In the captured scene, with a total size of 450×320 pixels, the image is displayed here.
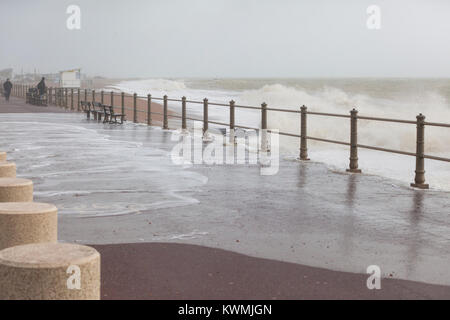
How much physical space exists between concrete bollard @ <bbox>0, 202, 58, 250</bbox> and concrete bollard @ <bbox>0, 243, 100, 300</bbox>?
3.83 feet

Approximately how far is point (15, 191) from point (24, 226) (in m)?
1.36

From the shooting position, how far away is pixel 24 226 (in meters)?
5.52

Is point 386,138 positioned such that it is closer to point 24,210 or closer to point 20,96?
point 24,210

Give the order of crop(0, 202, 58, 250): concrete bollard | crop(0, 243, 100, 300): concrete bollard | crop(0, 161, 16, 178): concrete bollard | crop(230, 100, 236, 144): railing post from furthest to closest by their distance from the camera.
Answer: crop(230, 100, 236, 144): railing post → crop(0, 161, 16, 178): concrete bollard → crop(0, 202, 58, 250): concrete bollard → crop(0, 243, 100, 300): concrete bollard

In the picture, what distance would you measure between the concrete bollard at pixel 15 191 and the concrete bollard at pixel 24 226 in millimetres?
1160

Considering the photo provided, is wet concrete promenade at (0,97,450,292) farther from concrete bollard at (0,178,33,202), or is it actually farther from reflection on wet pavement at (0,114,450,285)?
concrete bollard at (0,178,33,202)

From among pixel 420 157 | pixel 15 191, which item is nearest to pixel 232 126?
pixel 420 157

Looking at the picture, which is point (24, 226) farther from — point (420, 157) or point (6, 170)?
point (420, 157)

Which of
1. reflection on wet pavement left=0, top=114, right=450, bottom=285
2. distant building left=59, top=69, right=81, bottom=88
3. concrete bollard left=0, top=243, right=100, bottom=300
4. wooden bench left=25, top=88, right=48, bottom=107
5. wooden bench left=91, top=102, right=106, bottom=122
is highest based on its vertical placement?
distant building left=59, top=69, right=81, bottom=88

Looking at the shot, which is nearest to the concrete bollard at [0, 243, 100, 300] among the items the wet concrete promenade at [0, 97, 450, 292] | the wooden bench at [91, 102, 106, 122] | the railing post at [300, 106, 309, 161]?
the wet concrete promenade at [0, 97, 450, 292]

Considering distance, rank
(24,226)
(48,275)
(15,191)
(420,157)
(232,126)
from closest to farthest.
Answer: (48,275), (24,226), (15,191), (420,157), (232,126)

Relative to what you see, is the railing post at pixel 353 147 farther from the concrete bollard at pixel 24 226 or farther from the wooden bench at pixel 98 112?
the wooden bench at pixel 98 112

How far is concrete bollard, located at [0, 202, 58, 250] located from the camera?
5504 millimetres

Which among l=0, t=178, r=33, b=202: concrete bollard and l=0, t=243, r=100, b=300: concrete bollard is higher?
l=0, t=178, r=33, b=202: concrete bollard
